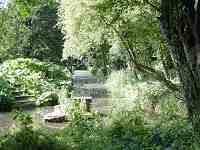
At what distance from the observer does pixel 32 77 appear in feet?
88.6

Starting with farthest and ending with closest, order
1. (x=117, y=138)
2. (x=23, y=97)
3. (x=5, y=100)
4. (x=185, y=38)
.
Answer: (x=23, y=97)
(x=5, y=100)
(x=117, y=138)
(x=185, y=38)

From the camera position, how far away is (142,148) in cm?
785

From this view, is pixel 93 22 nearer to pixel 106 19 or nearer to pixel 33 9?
pixel 106 19

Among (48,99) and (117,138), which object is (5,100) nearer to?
(48,99)

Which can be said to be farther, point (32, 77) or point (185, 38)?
point (32, 77)

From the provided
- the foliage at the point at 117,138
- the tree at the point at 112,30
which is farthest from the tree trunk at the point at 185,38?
the tree at the point at 112,30

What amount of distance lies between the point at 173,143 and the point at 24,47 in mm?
43172

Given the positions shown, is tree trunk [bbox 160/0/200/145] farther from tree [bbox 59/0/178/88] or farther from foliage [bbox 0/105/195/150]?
tree [bbox 59/0/178/88]

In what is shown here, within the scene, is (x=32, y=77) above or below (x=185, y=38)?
below

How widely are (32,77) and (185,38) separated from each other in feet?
63.2

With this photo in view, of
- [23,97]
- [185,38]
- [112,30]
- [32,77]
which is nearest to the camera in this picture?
[185,38]

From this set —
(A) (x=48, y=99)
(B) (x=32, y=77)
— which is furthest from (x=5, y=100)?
(B) (x=32, y=77)

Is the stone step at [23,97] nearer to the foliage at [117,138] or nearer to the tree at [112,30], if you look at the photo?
the tree at [112,30]

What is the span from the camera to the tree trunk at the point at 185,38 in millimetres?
8484
